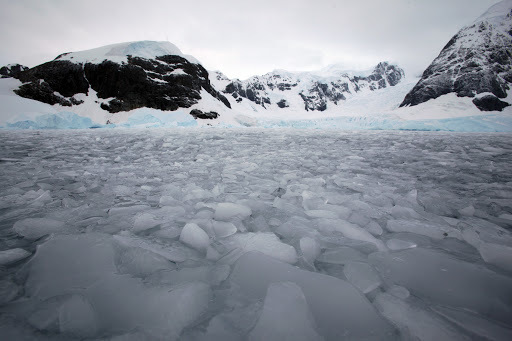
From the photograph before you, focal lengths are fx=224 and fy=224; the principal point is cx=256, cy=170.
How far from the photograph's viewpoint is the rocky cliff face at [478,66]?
38.0 metres

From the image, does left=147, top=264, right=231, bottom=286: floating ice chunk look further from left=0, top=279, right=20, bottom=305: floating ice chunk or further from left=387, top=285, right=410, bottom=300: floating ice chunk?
left=387, top=285, right=410, bottom=300: floating ice chunk

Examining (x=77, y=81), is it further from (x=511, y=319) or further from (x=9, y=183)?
(x=511, y=319)

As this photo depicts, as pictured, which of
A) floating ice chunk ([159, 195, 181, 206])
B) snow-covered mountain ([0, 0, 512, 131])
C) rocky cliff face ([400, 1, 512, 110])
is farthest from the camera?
rocky cliff face ([400, 1, 512, 110])

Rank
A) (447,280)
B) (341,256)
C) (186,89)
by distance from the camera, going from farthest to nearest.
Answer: (186,89), (341,256), (447,280)

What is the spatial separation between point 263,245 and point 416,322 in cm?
63

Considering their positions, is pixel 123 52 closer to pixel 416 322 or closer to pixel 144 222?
pixel 144 222

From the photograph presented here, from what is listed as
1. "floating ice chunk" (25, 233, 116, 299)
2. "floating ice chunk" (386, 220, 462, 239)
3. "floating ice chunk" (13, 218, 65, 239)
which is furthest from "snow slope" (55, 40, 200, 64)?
"floating ice chunk" (386, 220, 462, 239)

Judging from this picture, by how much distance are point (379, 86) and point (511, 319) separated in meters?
135

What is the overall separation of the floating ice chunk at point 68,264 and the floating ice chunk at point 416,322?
1.05 meters

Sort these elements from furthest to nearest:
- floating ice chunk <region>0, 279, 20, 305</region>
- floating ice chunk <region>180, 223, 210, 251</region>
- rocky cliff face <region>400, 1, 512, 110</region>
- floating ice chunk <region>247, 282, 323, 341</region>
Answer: rocky cliff face <region>400, 1, 512, 110</region>, floating ice chunk <region>180, 223, 210, 251</region>, floating ice chunk <region>0, 279, 20, 305</region>, floating ice chunk <region>247, 282, 323, 341</region>

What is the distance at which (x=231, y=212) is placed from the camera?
1538 millimetres

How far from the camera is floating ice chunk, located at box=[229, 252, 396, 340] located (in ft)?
2.25

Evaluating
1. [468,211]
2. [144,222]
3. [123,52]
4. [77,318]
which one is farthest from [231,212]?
[123,52]

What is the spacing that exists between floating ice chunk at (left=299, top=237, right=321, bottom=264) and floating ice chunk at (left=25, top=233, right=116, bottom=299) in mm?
832
